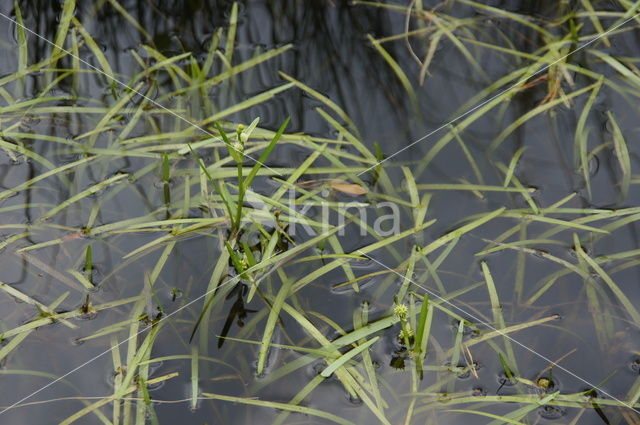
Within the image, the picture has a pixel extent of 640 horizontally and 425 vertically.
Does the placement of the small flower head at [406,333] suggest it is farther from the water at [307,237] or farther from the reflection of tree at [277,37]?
the reflection of tree at [277,37]

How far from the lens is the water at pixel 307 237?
1665 mm

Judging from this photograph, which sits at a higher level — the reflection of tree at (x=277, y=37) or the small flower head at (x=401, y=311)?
the reflection of tree at (x=277, y=37)

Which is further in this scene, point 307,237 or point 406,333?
point 307,237

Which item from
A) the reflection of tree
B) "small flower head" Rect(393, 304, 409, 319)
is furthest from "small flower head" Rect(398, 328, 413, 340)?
the reflection of tree

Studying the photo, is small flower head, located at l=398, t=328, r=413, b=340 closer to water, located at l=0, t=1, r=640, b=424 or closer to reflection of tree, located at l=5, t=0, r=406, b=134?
water, located at l=0, t=1, r=640, b=424

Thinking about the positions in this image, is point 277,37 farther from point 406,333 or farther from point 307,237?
point 406,333

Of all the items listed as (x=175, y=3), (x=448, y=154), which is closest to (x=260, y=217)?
(x=448, y=154)

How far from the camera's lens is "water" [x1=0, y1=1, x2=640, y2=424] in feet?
5.46

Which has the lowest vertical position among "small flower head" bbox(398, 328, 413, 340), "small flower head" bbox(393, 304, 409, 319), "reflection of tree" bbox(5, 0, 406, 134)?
"small flower head" bbox(398, 328, 413, 340)

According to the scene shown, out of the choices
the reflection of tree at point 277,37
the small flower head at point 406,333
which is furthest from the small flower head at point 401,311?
the reflection of tree at point 277,37

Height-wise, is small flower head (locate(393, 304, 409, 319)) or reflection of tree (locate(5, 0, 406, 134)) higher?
reflection of tree (locate(5, 0, 406, 134))

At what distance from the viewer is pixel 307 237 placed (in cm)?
194

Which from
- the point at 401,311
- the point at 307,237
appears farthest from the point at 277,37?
the point at 401,311

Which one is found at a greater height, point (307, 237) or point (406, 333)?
point (307, 237)
